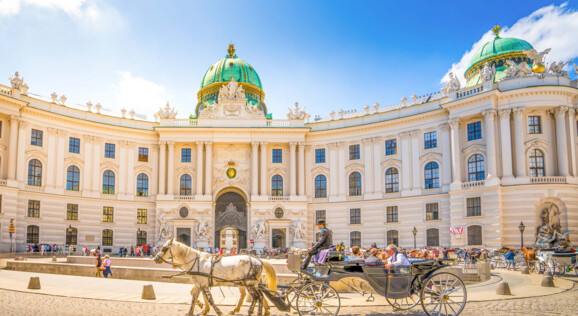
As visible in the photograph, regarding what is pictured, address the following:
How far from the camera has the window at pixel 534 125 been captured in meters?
43.4

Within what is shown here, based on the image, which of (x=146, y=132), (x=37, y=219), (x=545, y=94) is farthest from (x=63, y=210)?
(x=545, y=94)

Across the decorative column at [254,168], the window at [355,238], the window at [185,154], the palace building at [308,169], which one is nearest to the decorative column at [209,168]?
the palace building at [308,169]

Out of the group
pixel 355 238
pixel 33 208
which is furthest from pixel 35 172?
pixel 355 238

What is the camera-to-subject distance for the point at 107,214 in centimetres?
5216

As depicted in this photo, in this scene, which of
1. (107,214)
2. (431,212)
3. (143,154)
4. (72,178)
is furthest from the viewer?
(143,154)

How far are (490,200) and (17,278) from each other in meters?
35.2

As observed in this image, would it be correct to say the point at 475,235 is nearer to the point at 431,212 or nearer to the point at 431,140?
the point at 431,212

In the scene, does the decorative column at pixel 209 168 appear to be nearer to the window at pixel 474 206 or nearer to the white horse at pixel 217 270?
the window at pixel 474 206

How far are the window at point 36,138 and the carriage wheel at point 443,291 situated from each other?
45282 millimetres

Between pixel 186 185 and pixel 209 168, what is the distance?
3.44 meters

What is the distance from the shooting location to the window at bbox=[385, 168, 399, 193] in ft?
167

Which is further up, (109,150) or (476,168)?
(109,150)

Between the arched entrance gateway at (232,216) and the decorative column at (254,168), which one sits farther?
the arched entrance gateway at (232,216)

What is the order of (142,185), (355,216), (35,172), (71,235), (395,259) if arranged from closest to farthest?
(395,259) → (35,172) → (71,235) → (355,216) → (142,185)
